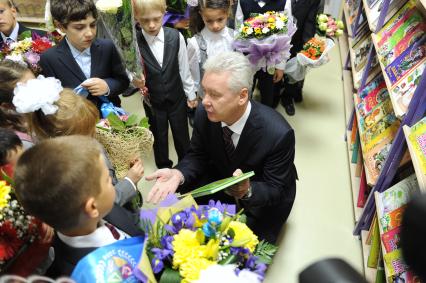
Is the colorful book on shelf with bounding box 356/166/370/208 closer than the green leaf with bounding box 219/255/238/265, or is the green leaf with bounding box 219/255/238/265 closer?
the green leaf with bounding box 219/255/238/265

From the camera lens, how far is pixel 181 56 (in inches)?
101

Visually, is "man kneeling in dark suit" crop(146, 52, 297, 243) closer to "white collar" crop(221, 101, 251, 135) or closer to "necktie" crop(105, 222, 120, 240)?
"white collar" crop(221, 101, 251, 135)

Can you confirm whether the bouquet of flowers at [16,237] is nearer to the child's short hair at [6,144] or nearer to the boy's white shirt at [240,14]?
the child's short hair at [6,144]

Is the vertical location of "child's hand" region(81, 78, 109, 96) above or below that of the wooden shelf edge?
below

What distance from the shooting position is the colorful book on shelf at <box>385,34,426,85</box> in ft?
6.07

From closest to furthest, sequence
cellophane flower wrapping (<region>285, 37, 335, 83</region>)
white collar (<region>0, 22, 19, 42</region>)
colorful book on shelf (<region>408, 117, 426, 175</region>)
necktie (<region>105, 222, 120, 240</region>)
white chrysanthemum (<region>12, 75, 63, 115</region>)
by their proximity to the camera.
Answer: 1. necktie (<region>105, 222, 120, 240</region>)
2. white chrysanthemum (<region>12, 75, 63, 115</region>)
3. colorful book on shelf (<region>408, 117, 426, 175</region>)
4. white collar (<region>0, 22, 19, 42</region>)
5. cellophane flower wrapping (<region>285, 37, 335, 83</region>)

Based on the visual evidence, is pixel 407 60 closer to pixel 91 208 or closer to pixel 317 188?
pixel 317 188

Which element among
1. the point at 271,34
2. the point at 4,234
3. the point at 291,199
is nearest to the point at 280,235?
the point at 291,199

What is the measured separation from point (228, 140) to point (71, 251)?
1.08 meters

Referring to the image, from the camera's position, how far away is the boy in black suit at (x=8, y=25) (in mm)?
2680

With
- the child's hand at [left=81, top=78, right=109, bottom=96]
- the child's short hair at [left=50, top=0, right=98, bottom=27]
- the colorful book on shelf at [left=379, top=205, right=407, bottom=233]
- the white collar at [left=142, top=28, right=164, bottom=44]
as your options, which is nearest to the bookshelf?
the colorful book on shelf at [left=379, top=205, right=407, bottom=233]

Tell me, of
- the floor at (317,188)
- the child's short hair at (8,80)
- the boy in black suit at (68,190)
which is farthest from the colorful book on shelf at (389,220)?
the child's short hair at (8,80)

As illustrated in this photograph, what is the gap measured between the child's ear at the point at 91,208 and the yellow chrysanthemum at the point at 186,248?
25cm

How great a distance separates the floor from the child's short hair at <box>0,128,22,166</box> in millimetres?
1348
